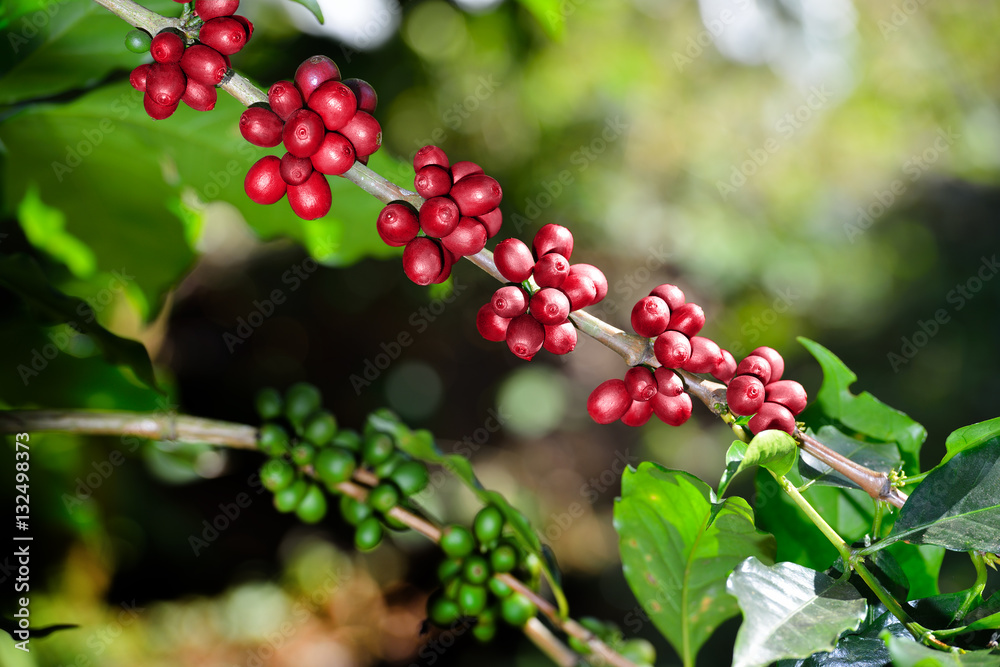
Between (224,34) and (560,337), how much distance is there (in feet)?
1.15

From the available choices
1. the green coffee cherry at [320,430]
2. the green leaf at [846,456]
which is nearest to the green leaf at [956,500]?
the green leaf at [846,456]

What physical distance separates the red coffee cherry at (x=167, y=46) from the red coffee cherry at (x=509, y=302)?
0.31m

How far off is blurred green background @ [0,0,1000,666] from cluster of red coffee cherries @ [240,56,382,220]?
0.27m

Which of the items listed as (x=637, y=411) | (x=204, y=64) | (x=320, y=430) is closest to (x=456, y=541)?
(x=320, y=430)

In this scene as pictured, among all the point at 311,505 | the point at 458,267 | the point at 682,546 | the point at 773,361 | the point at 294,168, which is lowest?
the point at 458,267

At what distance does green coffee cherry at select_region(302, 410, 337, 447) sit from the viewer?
84cm

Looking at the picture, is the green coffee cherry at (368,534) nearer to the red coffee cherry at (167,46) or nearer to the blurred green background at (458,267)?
the blurred green background at (458,267)

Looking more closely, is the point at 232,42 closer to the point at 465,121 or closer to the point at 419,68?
the point at 419,68

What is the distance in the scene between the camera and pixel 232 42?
479mm

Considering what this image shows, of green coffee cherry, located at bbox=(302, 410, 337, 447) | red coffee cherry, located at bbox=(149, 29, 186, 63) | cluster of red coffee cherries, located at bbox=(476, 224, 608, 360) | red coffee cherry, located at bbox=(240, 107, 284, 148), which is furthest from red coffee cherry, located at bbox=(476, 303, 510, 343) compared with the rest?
green coffee cherry, located at bbox=(302, 410, 337, 447)

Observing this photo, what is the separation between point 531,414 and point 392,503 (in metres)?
1.69

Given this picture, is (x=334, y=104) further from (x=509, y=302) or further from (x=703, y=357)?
(x=703, y=357)

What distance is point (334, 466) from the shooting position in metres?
0.80

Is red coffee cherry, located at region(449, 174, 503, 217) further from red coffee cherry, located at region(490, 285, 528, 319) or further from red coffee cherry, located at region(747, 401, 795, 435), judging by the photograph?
red coffee cherry, located at region(747, 401, 795, 435)
